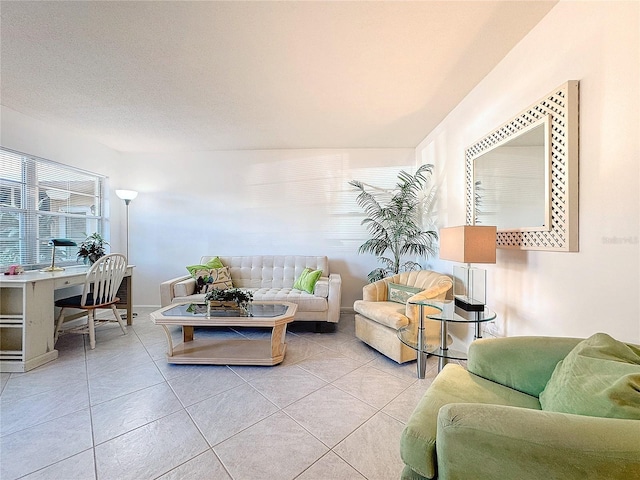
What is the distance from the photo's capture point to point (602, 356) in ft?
3.28

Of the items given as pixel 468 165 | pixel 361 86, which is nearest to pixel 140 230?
pixel 361 86

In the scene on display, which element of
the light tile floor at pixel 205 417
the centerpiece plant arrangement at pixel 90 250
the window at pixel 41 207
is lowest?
the light tile floor at pixel 205 417

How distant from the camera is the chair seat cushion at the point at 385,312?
2.39m

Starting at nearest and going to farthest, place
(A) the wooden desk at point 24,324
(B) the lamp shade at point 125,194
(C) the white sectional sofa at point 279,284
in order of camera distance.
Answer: (A) the wooden desk at point 24,324
(C) the white sectional sofa at point 279,284
(B) the lamp shade at point 125,194

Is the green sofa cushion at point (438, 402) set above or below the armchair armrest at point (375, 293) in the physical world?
below

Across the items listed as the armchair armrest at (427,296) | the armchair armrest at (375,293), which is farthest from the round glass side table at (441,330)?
the armchair armrest at (375,293)

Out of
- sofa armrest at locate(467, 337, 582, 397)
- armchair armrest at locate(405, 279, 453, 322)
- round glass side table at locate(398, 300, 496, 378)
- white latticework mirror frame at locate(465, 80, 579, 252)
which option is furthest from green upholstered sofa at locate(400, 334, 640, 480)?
armchair armrest at locate(405, 279, 453, 322)

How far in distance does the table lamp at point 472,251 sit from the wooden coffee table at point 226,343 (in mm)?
1461

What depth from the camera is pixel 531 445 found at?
0.74 m

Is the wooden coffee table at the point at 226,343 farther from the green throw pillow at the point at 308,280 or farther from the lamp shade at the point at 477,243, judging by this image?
the lamp shade at the point at 477,243

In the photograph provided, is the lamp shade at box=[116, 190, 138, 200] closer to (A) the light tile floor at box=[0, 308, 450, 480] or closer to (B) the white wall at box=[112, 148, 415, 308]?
(B) the white wall at box=[112, 148, 415, 308]

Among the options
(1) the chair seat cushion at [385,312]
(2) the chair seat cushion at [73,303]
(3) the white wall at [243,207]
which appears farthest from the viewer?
(3) the white wall at [243,207]

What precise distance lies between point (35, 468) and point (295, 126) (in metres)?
3.44

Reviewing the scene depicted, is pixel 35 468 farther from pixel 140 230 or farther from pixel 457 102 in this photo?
pixel 457 102
